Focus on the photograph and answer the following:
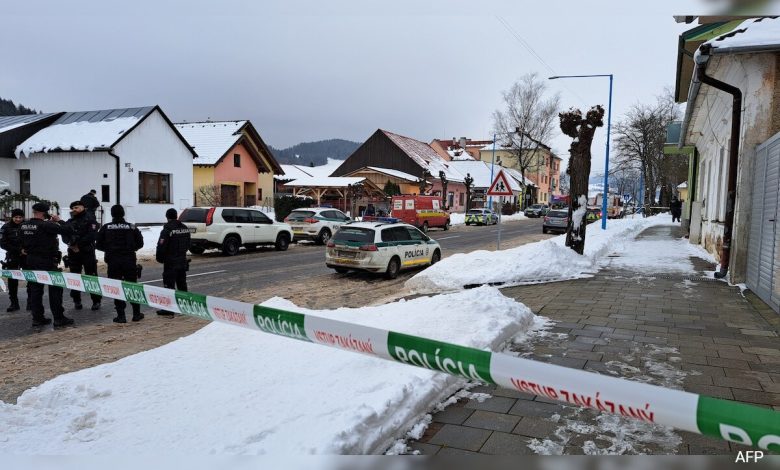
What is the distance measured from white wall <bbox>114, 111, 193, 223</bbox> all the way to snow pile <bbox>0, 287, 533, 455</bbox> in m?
21.9

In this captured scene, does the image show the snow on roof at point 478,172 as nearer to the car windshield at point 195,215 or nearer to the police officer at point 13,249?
the car windshield at point 195,215

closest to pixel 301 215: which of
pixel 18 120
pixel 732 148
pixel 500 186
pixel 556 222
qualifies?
pixel 500 186

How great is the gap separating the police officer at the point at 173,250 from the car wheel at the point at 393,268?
17.0 feet

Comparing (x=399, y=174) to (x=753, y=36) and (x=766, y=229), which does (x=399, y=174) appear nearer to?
(x=753, y=36)

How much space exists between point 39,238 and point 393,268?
7486 mm

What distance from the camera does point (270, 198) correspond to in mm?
38375

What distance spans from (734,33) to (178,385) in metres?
10.2

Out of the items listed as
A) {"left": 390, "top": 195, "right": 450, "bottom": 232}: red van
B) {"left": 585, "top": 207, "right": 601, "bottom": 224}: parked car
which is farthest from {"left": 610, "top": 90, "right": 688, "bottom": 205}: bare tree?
{"left": 390, "top": 195, "right": 450, "bottom": 232}: red van

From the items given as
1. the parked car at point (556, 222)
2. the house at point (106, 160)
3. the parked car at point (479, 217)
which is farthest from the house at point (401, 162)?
the house at point (106, 160)

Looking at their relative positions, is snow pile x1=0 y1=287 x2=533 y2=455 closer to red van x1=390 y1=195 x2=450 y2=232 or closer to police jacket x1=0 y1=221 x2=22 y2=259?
police jacket x1=0 y1=221 x2=22 y2=259

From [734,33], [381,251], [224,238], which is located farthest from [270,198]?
[734,33]

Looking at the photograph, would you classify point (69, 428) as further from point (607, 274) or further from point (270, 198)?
point (270, 198)

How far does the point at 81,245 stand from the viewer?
9156mm

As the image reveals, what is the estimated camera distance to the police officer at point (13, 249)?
8.67 m
